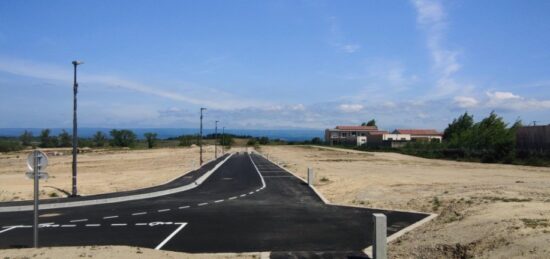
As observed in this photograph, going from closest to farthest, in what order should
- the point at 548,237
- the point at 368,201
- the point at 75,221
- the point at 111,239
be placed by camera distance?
the point at 548,237, the point at 111,239, the point at 75,221, the point at 368,201

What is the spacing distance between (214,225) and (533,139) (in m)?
50.7

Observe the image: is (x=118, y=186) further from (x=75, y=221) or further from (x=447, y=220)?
(x=447, y=220)

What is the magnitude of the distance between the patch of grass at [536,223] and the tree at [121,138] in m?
161

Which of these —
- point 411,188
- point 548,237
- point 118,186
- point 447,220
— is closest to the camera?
point 548,237

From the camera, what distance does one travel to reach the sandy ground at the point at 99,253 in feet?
36.2

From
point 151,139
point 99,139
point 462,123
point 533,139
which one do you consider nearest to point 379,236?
point 533,139

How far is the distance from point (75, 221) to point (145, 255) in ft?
20.8

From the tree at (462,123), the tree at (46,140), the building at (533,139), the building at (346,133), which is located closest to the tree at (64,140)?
the tree at (46,140)

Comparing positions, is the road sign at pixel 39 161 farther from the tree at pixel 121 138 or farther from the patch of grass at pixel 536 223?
the tree at pixel 121 138

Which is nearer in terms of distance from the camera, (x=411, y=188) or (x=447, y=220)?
(x=447, y=220)

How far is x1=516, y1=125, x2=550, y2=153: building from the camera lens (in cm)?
5428

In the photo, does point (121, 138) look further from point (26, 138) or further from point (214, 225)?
point (214, 225)

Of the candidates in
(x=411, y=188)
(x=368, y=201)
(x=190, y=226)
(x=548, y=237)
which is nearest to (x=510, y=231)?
(x=548, y=237)

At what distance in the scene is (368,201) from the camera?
20953mm
